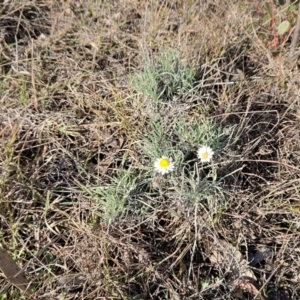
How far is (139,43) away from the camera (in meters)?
2.06

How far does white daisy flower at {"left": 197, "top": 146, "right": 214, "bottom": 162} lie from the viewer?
162 cm

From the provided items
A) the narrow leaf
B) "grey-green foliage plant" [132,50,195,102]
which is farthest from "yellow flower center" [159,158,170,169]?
the narrow leaf

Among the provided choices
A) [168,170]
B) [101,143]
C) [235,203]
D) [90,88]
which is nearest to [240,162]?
[235,203]

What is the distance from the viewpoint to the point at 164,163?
5.29 ft

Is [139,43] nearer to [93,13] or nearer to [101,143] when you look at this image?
[93,13]

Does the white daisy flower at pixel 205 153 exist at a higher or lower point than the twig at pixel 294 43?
lower

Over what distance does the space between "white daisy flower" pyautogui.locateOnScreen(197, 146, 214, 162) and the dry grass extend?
33 millimetres

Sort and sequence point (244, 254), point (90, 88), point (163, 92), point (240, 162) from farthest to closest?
point (90, 88) < point (163, 92) < point (240, 162) < point (244, 254)

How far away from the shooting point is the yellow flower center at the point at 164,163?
1608 millimetres

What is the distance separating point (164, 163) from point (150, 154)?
88mm

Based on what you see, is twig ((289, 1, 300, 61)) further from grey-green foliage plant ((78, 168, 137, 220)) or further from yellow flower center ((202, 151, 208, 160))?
grey-green foliage plant ((78, 168, 137, 220))

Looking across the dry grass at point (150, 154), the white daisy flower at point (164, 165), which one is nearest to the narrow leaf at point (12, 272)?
the dry grass at point (150, 154)

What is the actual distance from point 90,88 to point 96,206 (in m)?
0.57

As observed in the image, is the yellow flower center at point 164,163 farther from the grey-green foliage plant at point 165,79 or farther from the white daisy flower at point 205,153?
the grey-green foliage plant at point 165,79
